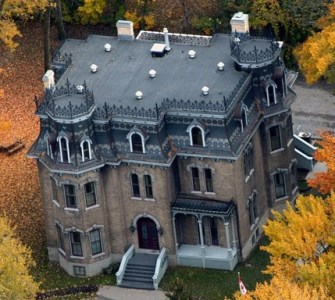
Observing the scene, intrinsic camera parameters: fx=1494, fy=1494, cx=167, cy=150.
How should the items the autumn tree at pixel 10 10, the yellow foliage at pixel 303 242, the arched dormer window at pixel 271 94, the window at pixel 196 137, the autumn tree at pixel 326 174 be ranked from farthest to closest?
the autumn tree at pixel 10 10
the arched dormer window at pixel 271 94
the window at pixel 196 137
the autumn tree at pixel 326 174
the yellow foliage at pixel 303 242

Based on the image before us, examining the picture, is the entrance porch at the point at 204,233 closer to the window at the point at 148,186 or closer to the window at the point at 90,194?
the window at the point at 148,186

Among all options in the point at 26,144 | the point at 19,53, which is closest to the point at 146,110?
the point at 26,144

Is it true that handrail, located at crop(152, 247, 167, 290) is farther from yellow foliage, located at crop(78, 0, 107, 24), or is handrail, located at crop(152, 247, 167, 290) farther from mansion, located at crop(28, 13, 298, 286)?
yellow foliage, located at crop(78, 0, 107, 24)

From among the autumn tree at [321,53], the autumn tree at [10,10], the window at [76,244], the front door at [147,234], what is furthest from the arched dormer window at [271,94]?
the autumn tree at [10,10]

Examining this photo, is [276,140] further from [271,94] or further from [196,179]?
[196,179]

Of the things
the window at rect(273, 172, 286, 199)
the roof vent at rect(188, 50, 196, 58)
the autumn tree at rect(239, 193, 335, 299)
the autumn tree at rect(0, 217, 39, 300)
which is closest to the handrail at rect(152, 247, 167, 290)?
the autumn tree at rect(0, 217, 39, 300)

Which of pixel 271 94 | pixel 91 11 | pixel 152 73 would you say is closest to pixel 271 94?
pixel 271 94
